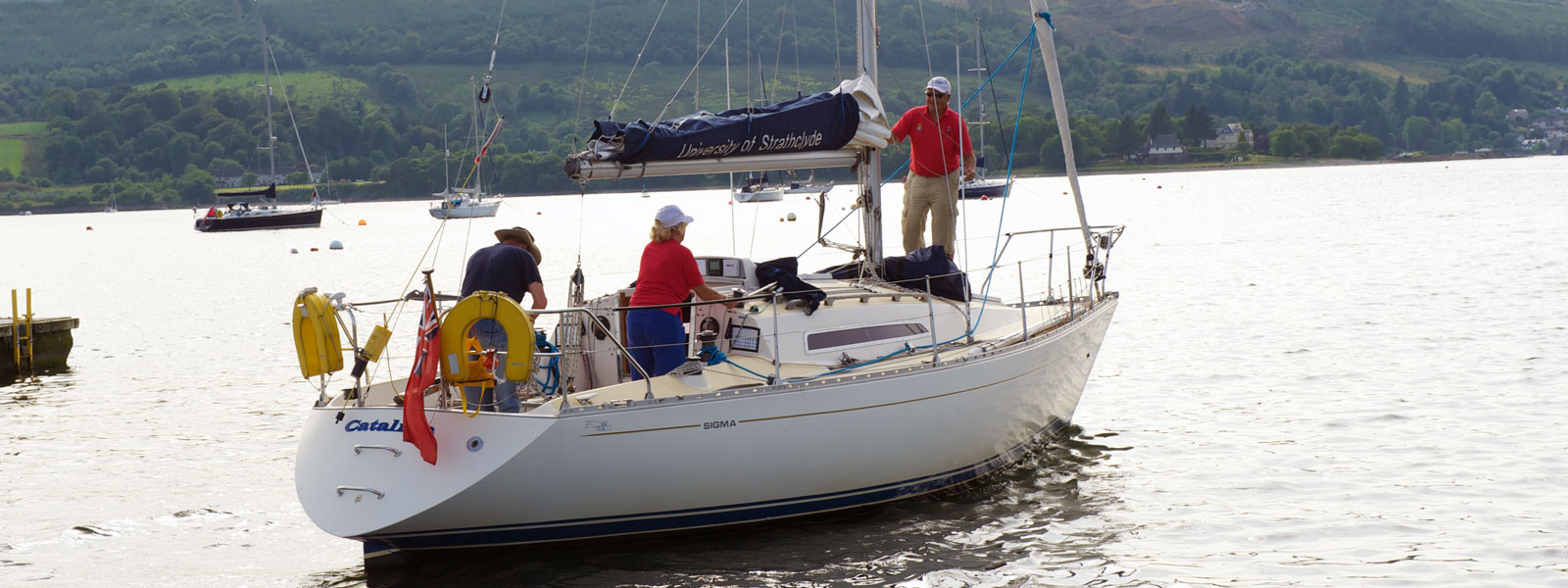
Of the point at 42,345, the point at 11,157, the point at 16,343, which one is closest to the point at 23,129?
the point at 11,157

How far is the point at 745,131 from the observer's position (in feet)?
31.6

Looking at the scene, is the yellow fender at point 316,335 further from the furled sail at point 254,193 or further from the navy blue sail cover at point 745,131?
the furled sail at point 254,193

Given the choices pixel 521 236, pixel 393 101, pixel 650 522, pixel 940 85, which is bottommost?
pixel 650 522

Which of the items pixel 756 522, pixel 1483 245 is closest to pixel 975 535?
pixel 756 522

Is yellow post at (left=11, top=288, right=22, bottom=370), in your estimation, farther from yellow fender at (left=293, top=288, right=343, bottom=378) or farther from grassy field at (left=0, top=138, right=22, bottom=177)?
grassy field at (left=0, top=138, right=22, bottom=177)

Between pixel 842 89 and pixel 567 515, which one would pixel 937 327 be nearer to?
pixel 842 89

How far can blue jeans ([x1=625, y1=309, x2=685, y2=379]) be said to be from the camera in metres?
8.66

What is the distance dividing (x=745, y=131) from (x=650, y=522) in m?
2.92

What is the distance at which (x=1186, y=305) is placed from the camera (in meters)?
22.9

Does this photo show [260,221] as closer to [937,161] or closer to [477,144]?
[477,144]

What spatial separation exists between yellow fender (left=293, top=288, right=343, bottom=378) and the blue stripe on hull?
109cm

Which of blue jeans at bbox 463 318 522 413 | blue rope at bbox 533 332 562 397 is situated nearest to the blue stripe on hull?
blue jeans at bbox 463 318 522 413

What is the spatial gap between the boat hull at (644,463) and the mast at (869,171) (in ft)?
6.68

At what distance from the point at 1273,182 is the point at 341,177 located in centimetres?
7558
